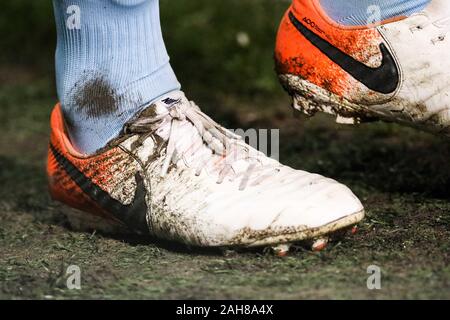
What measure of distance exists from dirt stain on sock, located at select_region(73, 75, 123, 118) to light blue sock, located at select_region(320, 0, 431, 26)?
0.49m

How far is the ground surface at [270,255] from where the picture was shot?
Answer: 1.30m

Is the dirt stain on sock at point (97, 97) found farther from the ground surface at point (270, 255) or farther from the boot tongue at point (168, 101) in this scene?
the ground surface at point (270, 255)

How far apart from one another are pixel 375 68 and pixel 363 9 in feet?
0.41

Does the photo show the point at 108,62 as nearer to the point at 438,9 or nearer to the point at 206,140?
the point at 206,140

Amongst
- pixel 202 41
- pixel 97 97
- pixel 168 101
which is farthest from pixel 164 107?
pixel 202 41

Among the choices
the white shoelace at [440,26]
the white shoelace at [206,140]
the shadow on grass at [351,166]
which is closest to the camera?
the white shoelace at [206,140]

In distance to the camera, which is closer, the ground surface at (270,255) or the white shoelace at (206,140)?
the ground surface at (270,255)

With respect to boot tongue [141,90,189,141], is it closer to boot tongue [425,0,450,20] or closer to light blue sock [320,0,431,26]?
light blue sock [320,0,431,26]

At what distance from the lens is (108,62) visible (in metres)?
1.60

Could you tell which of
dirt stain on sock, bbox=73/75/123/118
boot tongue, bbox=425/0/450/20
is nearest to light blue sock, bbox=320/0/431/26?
boot tongue, bbox=425/0/450/20

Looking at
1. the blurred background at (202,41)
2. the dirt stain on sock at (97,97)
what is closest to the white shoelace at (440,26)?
the dirt stain on sock at (97,97)

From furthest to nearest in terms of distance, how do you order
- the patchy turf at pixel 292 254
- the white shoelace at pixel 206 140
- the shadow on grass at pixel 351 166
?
1. the shadow on grass at pixel 351 166
2. the white shoelace at pixel 206 140
3. the patchy turf at pixel 292 254

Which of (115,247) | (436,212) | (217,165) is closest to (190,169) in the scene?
(217,165)

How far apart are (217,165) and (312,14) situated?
1.44 ft
